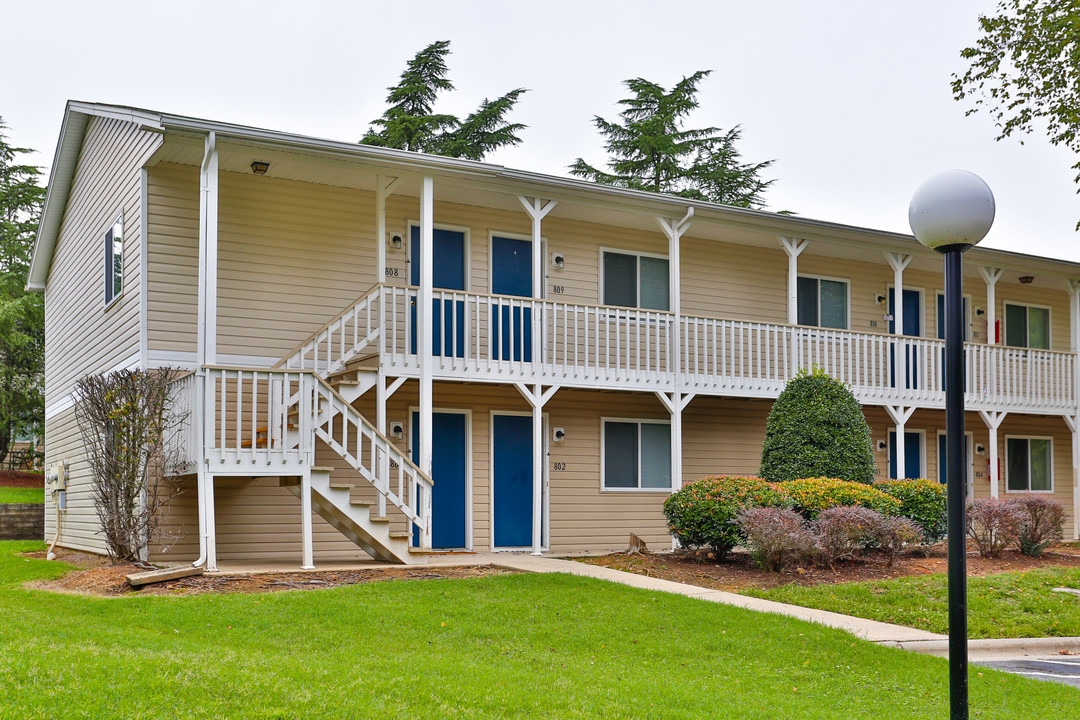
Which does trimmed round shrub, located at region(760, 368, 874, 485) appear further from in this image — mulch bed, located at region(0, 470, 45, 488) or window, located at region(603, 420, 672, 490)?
mulch bed, located at region(0, 470, 45, 488)

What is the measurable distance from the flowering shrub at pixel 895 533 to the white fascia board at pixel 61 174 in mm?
11084

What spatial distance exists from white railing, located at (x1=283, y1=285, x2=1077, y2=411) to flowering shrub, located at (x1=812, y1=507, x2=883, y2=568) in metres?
3.90

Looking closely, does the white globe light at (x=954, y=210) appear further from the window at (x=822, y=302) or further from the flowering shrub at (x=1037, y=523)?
the window at (x=822, y=302)

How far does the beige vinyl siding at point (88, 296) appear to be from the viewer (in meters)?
14.2

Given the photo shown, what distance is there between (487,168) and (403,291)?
77.9 inches

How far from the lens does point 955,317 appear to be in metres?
4.79

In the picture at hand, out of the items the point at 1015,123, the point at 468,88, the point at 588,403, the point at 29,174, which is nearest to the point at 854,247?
the point at 1015,123

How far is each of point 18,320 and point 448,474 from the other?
69.5 feet

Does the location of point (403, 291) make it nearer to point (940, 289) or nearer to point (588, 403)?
point (588, 403)

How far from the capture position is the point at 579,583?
10.8 m

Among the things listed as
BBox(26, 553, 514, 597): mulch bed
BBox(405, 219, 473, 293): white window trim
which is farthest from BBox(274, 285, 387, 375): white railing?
BBox(26, 553, 514, 597): mulch bed

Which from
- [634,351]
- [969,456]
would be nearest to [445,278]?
[634,351]

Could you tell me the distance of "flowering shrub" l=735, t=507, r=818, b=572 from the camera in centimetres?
1228

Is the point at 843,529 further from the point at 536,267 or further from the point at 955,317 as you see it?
the point at 955,317
